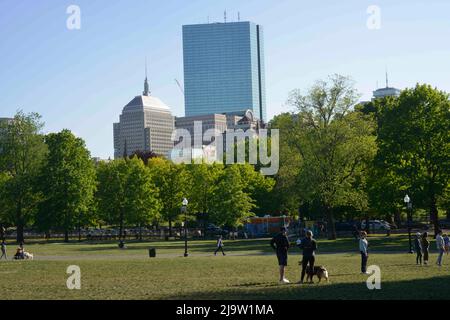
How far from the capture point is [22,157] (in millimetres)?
88438

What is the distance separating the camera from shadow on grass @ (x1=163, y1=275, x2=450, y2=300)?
63.4 ft

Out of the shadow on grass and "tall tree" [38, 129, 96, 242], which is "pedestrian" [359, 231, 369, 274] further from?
"tall tree" [38, 129, 96, 242]

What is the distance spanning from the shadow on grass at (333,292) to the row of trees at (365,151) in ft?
116

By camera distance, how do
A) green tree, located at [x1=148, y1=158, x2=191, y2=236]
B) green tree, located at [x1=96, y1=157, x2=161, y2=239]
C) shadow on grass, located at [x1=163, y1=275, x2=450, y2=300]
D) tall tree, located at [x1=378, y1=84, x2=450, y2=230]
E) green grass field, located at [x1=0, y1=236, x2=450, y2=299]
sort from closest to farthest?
shadow on grass, located at [x1=163, y1=275, x2=450, y2=300], green grass field, located at [x1=0, y1=236, x2=450, y2=299], tall tree, located at [x1=378, y1=84, x2=450, y2=230], green tree, located at [x1=96, y1=157, x2=161, y2=239], green tree, located at [x1=148, y1=158, x2=191, y2=236]

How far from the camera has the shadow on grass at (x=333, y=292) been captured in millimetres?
19328

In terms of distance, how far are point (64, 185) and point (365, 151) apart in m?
40.0

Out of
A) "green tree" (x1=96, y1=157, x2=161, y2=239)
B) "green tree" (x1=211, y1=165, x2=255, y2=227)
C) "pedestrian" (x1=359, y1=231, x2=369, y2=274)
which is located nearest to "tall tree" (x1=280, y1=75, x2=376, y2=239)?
"green tree" (x1=211, y1=165, x2=255, y2=227)

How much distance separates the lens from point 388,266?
31.8 metres

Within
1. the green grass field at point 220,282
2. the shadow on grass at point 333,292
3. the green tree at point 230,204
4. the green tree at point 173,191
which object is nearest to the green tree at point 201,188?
the green tree at point 173,191

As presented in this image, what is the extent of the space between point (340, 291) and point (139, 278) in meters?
9.78

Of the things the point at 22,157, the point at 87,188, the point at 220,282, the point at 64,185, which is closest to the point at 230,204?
the point at 87,188
